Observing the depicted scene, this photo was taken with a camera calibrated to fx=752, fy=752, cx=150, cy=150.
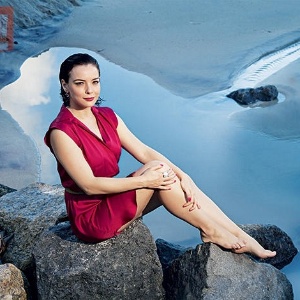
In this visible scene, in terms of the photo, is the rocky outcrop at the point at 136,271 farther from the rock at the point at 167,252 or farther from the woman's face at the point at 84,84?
the woman's face at the point at 84,84

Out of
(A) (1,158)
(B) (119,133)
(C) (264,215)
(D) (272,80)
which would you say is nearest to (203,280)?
(B) (119,133)

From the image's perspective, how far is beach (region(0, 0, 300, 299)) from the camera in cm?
641

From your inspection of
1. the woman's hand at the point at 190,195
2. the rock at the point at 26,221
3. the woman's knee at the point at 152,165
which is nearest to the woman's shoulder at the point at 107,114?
the woman's knee at the point at 152,165

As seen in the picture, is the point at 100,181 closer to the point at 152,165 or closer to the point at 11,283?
the point at 152,165

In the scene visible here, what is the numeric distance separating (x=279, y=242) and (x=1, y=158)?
8.34ft

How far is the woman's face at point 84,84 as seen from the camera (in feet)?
11.3

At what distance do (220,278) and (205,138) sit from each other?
282 cm

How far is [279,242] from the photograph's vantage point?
4.34 meters

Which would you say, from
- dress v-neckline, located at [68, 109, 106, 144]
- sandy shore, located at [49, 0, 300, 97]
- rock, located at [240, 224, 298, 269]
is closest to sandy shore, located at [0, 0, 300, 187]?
sandy shore, located at [49, 0, 300, 97]

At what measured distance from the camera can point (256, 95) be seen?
7.04m

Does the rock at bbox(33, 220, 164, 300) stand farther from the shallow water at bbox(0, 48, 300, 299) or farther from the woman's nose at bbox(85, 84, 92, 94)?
the shallow water at bbox(0, 48, 300, 299)

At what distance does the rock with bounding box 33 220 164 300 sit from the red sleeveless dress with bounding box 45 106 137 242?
7 cm

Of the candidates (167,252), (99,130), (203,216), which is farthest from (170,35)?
(203,216)

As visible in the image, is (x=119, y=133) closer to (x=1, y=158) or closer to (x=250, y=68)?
(x=1, y=158)
